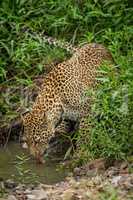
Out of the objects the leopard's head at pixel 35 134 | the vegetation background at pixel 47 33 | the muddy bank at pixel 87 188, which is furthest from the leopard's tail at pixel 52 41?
the muddy bank at pixel 87 188

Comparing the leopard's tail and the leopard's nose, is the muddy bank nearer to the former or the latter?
the leopard's nose

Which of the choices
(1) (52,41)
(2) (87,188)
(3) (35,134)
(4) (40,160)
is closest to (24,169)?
(4) (40,160)

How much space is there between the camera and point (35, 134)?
859 centimetres

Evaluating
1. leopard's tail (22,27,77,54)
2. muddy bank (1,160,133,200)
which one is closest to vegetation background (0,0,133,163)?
leopard's tail (22,27,77,54)

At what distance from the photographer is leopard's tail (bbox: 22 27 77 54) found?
9594 millimetres

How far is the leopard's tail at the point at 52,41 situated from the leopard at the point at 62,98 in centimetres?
66

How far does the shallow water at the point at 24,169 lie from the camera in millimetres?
7801

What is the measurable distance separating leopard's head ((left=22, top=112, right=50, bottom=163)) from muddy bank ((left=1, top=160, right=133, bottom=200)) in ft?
3.74

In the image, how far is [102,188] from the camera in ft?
20.5

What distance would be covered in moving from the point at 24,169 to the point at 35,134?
1.77 ft

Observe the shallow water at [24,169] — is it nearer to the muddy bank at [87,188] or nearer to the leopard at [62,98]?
the leopard at [62,98]

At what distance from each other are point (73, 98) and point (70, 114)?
0.17 meters

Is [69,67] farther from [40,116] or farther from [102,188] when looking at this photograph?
[102,188]

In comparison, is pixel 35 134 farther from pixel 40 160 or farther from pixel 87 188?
pixel 87 188
